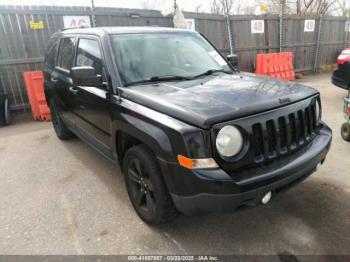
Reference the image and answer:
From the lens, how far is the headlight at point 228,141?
217 cm

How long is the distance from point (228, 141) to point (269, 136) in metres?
0.42

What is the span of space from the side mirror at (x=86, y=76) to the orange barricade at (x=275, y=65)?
810 cm

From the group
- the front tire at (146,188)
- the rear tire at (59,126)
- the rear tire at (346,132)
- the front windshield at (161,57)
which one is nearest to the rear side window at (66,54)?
the rear tire at (59,126)

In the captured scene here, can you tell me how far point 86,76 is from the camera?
298 centimetres

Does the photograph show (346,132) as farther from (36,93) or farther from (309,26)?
(309,26)

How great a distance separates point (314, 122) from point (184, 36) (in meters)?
1.94

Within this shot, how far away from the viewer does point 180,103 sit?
7.83ft

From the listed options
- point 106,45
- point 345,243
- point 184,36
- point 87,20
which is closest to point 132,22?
point 87,20

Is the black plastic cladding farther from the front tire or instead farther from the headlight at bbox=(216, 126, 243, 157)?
the front tire

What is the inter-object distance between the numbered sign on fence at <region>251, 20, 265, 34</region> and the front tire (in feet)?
31.3

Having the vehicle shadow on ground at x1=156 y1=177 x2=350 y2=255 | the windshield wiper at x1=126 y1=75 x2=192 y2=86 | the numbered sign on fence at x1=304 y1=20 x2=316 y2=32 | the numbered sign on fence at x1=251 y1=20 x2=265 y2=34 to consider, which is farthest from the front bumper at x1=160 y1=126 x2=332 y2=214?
the numbered sign on fence at x1=304 y1=20 x2=316 y2=32

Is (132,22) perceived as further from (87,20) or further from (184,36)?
(184,36)

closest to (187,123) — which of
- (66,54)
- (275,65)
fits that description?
(66,54)

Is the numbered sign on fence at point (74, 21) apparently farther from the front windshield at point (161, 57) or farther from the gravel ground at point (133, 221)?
the front windshield at point (161, 57)
